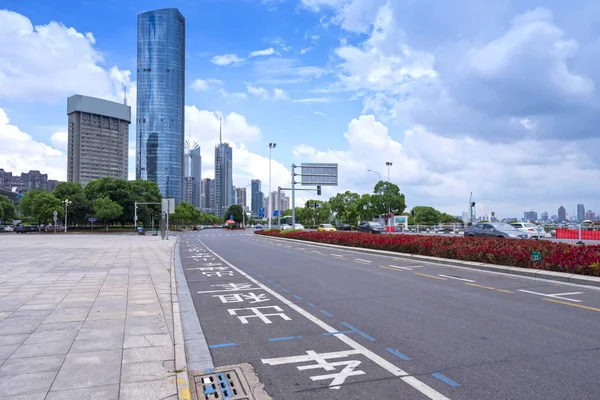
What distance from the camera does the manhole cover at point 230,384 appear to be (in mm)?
4453

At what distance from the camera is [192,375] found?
16.6 ft

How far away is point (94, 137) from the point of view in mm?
179625

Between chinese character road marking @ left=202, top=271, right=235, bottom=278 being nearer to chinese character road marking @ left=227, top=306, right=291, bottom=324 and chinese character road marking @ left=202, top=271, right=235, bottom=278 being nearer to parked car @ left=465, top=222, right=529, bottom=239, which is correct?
chinese character road marking @ left=227, top=306, right=291, bottom=324

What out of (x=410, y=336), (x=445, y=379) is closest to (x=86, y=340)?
(x=410, y=336)

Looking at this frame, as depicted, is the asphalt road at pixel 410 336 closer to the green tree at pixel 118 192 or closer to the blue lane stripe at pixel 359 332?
the blue lane stripe at pixel 359 332

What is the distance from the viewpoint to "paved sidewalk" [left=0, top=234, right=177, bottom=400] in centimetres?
447

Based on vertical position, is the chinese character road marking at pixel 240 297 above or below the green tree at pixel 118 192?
below

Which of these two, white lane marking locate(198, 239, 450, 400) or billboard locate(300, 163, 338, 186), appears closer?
white lane marking locate(198, 239, 450, 400)

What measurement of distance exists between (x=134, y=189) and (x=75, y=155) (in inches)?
4143

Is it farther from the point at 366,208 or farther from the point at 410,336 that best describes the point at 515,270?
the point at 366,208

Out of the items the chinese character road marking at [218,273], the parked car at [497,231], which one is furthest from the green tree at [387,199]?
the chinese character road marking at [218,273]

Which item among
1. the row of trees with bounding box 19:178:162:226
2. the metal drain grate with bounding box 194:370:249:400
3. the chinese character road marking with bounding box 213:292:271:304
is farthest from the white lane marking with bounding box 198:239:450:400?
the row of trees with bounding box 19:178:162:226

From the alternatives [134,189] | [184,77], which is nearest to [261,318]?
[134,189]

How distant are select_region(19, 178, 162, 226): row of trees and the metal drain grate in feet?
259
